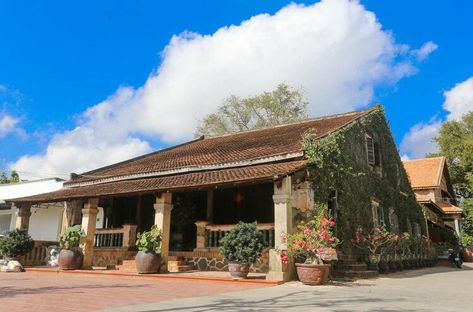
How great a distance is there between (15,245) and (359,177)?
13321mm

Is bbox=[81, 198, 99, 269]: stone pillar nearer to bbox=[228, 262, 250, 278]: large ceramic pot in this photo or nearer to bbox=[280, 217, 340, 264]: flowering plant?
bbox=[228, 262, 250, 278]: large ceramic pot

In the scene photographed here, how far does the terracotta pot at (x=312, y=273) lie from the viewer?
9781 mm

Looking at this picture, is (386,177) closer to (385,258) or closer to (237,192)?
(385,258)

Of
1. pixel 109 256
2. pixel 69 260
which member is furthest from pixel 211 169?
pixel 69 260

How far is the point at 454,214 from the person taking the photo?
29922 mm

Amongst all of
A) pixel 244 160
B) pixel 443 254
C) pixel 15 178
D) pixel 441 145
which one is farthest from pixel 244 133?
pixel 15 178

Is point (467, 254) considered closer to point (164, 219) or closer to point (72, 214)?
point (164, 219)

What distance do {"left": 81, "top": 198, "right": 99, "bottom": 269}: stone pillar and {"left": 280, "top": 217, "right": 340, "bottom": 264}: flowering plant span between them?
25.2 ft

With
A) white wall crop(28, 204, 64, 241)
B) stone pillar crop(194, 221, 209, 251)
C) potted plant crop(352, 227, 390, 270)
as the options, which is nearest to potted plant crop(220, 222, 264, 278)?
stone pillar crop(194, 221, 209, 251)

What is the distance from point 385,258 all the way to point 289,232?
21.8 ft

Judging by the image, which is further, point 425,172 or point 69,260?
point 425,172

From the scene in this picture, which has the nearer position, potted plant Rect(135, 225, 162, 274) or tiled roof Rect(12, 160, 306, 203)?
tiled roof Rect(12, 160, 306, 203)

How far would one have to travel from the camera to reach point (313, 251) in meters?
10.1

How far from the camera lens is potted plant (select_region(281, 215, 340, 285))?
32.2ft
